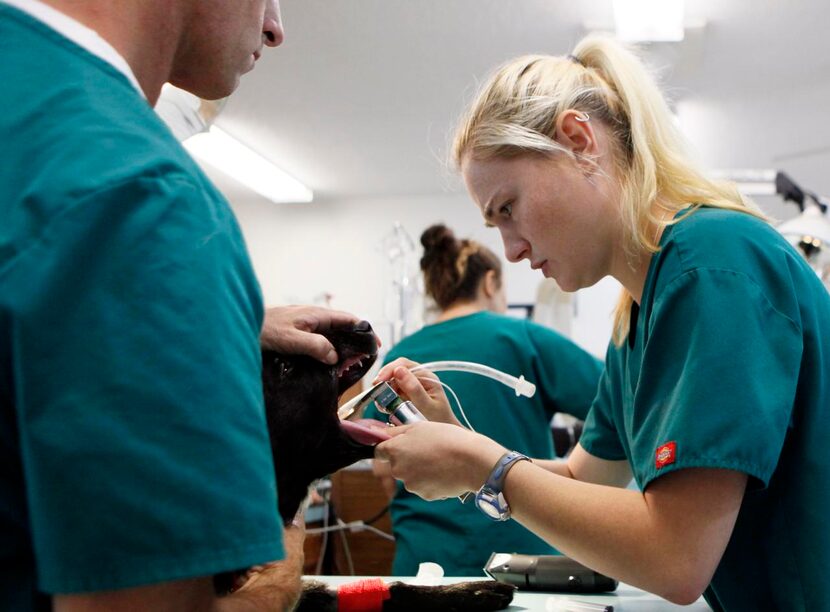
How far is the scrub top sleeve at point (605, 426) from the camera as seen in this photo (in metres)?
1.36

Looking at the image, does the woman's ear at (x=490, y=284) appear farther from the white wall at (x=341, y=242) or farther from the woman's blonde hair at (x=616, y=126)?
the white wall at (x=341, y=242)

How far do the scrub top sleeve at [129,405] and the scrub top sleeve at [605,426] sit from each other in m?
0.96

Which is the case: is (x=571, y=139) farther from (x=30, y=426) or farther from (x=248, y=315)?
(x=30, y=426)

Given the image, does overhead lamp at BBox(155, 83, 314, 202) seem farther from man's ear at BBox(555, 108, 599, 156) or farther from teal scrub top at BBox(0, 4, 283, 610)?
teal scrub top at BBox(0, 4, 283, 610)

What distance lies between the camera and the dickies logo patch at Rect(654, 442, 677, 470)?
3.00ft

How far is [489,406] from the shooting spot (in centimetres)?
189

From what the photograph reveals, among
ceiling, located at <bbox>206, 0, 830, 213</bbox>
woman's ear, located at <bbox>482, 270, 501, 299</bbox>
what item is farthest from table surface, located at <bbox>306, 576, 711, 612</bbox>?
ceiling, located at <bbox>206, 0, 830, 213</bbox>

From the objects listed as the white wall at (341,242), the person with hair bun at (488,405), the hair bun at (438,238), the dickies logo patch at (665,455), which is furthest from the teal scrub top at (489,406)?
the white wall at (341,242)

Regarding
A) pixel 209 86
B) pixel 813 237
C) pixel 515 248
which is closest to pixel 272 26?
pixel 209 86

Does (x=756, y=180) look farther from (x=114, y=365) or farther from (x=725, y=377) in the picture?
(x=114, y=365)

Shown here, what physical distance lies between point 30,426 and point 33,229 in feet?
0.36

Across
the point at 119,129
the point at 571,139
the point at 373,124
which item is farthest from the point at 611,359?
the point at 373,124

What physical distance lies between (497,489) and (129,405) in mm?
667

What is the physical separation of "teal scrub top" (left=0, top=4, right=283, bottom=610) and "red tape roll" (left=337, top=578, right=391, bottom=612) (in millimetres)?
591
